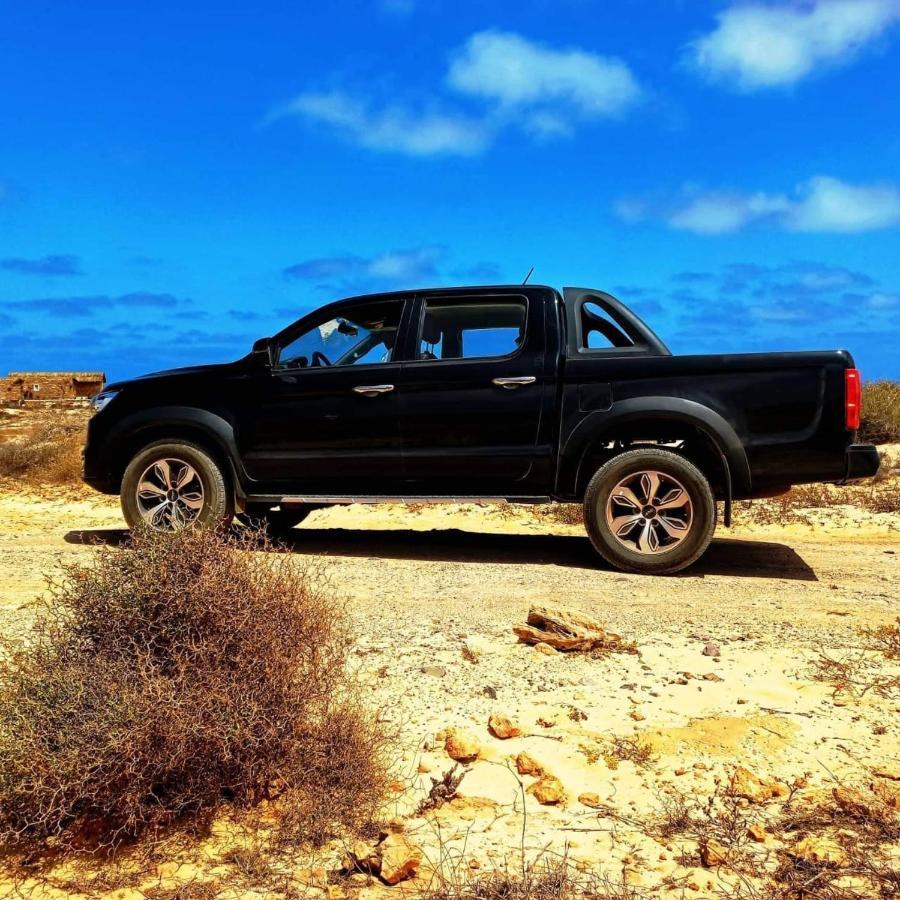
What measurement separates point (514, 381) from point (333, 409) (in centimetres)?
147

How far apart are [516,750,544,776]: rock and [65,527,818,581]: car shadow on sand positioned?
3558 mm

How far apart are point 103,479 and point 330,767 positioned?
17.1ft

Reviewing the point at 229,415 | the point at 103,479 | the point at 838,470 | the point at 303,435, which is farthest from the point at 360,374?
the point at 838,470

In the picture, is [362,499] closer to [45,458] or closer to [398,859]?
[398,859]

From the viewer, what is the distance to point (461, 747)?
3.53m

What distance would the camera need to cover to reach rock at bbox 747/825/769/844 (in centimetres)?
304

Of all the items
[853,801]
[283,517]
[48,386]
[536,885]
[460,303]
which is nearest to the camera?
[536,885]

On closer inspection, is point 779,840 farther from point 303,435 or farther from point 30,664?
point 303,435

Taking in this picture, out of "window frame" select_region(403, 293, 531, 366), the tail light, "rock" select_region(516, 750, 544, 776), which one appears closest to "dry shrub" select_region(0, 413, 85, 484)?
"window frame" select_region(403, 293, 531, 366)

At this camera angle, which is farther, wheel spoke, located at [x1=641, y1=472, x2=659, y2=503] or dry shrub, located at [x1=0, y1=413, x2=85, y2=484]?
dry shrub, located at [x1=0, y1=413, x2=85, y2=484]

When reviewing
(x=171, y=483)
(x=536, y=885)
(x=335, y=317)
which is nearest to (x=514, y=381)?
(x=335, y=317)

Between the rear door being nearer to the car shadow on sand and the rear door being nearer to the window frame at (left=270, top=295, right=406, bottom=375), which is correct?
the window frame at (left=270, top=295, right=406, bottom=375)

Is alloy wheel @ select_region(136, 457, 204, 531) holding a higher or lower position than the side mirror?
lower

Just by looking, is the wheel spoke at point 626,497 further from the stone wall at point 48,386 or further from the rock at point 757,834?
the stone wall at point 48,386
